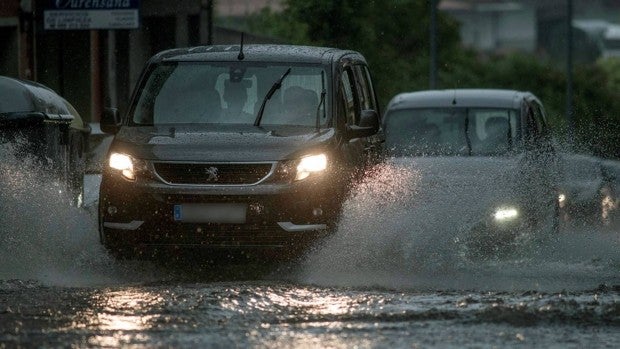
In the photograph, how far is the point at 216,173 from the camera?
1134 cm

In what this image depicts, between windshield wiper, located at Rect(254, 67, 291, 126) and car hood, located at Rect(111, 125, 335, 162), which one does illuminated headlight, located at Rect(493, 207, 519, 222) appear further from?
windshield wiper, located at Rect(254, 67, 291, 126)

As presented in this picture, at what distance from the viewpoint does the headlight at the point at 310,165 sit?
11.4 meters

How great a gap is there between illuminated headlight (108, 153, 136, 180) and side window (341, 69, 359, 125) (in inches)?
74.1

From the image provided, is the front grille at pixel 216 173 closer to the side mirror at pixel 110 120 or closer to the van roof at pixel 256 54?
the side mirror at pixel 110 120

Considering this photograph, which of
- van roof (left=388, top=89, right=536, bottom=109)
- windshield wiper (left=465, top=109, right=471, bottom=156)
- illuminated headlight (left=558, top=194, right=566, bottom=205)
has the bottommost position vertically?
illuminated headlight (left=558, top=194, right=566, bottom=205)

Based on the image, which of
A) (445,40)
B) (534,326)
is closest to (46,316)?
(534,326)

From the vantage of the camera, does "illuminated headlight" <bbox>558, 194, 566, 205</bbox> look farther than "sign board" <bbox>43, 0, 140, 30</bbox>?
No

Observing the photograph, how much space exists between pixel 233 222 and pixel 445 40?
6104 cm

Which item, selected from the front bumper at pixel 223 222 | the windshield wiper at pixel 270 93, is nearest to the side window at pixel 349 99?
the windshield wiper at pixel 270 93

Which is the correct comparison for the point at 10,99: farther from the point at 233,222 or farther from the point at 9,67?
the point at 9,67

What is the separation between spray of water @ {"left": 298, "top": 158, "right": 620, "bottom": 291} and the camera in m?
11.4

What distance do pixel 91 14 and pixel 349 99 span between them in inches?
583

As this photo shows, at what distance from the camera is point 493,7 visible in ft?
429

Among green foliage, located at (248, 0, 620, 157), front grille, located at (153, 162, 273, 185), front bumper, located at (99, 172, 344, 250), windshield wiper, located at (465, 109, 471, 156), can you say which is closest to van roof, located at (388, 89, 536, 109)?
windshield wiper, located at (465, 109, 471, 156)
